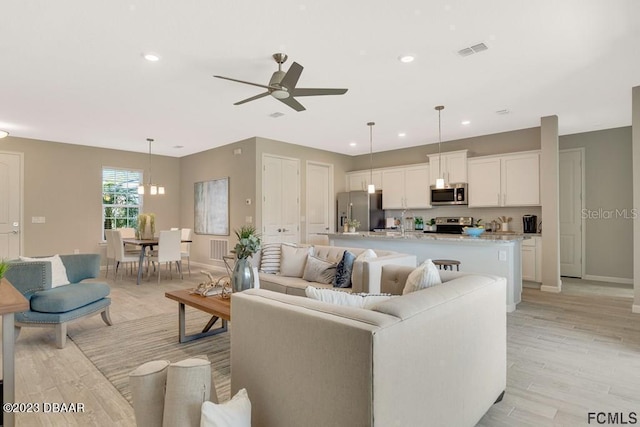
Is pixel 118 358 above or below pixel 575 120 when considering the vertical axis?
below

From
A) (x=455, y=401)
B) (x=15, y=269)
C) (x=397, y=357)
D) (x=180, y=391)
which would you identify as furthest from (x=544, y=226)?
(x=15, y=269)

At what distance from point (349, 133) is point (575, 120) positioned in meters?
3.57

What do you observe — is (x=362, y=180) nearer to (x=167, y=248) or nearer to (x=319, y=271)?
(x=167, y=248)

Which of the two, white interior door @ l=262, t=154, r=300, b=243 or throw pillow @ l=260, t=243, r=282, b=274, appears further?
white interior door @ l=262, t=154, r=300, b=243

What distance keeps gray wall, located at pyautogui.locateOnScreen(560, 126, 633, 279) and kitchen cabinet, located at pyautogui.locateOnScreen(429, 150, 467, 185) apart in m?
1.94

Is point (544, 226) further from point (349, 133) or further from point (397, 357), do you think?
point (397, 357)

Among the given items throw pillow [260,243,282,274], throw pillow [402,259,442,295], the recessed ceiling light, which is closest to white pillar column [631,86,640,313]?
throw pillow [402,259,442,295]

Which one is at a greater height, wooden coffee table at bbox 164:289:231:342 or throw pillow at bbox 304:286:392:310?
throw pillow at bbox 304:286:392:310

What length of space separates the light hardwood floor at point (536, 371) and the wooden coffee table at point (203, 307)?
74cm

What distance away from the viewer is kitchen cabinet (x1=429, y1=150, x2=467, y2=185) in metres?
6.59

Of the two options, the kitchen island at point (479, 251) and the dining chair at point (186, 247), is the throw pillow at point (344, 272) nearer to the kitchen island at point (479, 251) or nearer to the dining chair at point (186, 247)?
the kitchen island at point (479, 251)

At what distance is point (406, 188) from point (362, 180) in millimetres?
1229

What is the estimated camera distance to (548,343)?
3215mm

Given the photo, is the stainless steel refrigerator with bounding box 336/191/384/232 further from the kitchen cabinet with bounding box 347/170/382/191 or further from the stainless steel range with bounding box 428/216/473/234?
the stainless steel range with bounding box 428/216/473/234
